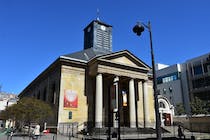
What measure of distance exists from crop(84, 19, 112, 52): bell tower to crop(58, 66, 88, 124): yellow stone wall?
3162cm

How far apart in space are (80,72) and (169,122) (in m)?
25.3

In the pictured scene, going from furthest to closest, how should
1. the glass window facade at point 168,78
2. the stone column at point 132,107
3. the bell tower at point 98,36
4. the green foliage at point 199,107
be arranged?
the glass window facade at point 168,78, the bell tower at point 98,36, the green foliage at point 199,107, the stone column at point 132,107

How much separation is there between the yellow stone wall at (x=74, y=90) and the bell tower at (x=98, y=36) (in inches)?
1245

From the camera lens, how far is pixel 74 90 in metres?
38.1

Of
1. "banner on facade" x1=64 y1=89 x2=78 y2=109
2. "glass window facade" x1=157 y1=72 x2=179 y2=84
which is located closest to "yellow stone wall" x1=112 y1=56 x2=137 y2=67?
"banner on facade" x1=64 y1=89 x2=78 y2=109

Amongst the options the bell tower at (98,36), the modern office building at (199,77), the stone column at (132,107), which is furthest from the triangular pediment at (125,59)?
the modern office building at (199,77)

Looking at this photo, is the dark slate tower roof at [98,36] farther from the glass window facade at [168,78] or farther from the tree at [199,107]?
the tree at [199,107]

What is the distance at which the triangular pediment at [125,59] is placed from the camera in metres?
39.4

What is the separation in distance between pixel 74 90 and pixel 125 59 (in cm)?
1140

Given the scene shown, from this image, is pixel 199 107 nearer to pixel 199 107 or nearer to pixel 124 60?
pixel 199 107

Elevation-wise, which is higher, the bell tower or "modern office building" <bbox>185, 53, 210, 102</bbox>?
the bell tower

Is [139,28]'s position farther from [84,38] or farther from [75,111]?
[84,38]

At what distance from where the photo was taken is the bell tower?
233ft

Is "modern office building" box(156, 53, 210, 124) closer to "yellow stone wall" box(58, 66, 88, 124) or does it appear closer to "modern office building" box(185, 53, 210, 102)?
"modern office building" box(185, 53, 210, 102)
